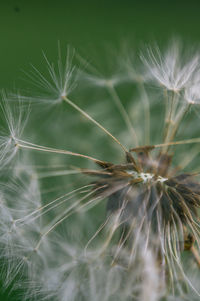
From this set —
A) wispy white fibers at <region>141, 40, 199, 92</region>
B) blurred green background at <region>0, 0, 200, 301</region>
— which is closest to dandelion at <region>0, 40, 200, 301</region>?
wispy white fibers at <region>141, 40, 199, 92</region>

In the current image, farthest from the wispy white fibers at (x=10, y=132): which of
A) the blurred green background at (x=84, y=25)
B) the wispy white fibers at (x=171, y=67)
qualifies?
the blurred green background at (x=84, y=25)

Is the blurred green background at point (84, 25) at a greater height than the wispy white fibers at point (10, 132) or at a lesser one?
greater

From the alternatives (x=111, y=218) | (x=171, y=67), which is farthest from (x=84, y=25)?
(x=111, y=218)

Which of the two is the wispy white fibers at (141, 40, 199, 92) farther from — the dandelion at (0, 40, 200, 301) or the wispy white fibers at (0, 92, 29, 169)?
the wispy white fibers at (0, 92, 29, 169)

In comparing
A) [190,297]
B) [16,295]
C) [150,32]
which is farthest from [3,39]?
[190,297]

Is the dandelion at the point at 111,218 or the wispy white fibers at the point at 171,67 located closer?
the dandelion at the point at 111,218

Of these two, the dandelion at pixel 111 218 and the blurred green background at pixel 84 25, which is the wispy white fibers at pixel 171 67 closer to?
the dandelion at pixel 111 218
